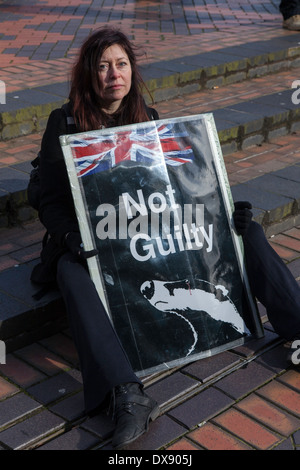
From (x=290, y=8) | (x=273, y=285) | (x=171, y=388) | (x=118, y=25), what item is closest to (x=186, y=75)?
(x=118, y=25)

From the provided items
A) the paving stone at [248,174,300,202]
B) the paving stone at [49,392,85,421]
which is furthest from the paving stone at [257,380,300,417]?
the paving stone at [248,174,300,202]

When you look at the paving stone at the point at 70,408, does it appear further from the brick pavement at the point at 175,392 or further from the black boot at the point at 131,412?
the black boot at the point at 131,412

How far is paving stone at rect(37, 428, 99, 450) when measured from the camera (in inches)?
95.7

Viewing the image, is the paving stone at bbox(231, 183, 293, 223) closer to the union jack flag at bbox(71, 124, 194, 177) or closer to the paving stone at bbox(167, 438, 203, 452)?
the union jack flag at bbox(71, 124, 194, 177)

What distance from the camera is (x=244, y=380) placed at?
2.84 m

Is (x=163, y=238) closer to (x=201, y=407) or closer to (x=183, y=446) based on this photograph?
(x=201, y=407)

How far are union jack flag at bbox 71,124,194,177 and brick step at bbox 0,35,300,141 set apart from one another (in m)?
2.14

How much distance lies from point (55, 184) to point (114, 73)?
0.55 m

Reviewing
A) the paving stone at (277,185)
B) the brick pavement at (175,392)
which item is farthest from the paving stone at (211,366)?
the paving stone at (277,185)

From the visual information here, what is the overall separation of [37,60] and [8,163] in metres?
2.58

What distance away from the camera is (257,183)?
176 inches

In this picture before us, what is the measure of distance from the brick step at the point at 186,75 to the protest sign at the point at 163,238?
85.0 inches
